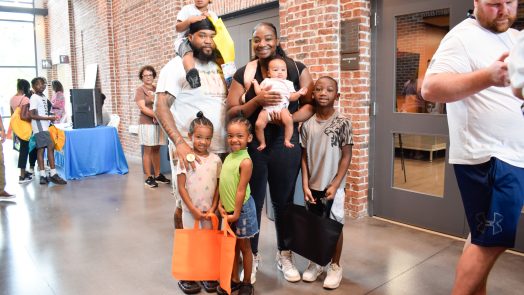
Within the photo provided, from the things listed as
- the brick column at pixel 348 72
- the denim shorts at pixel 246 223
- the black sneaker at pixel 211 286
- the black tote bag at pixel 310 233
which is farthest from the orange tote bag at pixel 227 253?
the brick column at pixel 348 72

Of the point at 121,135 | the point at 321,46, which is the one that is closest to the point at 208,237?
the point at 321,46

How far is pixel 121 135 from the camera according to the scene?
8.80 metres

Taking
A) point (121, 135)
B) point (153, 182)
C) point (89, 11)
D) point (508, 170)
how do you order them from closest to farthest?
1. point (508, 170)
2. point (153, 182)
3. point (121, 135)
4. point (89, 11)

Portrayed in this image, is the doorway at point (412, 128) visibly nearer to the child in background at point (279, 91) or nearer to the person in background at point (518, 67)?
the child in background at point (279, 91)

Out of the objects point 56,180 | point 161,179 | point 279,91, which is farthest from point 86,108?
point 279,91

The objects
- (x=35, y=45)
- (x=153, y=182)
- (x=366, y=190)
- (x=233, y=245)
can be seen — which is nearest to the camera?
(x=233, y=245)

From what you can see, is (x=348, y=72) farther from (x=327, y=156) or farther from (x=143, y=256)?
(x=143, y=256)

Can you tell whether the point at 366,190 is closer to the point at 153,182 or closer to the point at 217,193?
the point at 217,193

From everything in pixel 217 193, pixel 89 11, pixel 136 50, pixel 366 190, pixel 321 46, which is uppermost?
pixel 89 11

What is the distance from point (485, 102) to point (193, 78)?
1.52 metres

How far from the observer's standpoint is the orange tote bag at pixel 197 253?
7.86 ft

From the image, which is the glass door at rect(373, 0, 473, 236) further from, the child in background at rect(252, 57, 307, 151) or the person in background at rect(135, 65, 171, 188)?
the person in background at rect(135, 65, 171, 188)

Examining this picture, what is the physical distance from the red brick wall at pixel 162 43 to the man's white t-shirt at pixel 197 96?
175cm

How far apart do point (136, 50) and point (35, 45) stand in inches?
340
